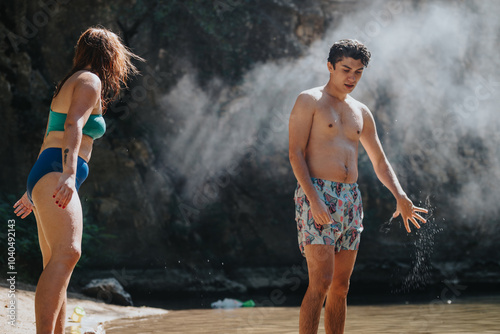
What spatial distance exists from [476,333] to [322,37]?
642cm

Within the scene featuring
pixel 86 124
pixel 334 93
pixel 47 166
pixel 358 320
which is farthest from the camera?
pixel 358 320

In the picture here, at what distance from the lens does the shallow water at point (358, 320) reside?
4.78 metres

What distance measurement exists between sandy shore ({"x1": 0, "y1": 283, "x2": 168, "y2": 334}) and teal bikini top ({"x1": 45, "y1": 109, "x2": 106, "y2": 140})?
1.70m

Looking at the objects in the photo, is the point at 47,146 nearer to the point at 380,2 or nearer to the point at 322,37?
the point at 322,37

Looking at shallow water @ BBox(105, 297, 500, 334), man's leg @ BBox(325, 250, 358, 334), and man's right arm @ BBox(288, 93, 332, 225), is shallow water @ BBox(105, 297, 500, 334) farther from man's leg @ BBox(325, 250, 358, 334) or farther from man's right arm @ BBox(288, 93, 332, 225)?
man's right arm @ BBox(288, 93, 332, 225)

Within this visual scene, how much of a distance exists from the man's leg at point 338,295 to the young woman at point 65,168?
4.71 ft

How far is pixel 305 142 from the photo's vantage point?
343cm

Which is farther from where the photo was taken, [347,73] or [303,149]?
[347,73]

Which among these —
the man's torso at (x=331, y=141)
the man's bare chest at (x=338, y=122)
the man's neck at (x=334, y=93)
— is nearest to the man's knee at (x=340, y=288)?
the man's torso at (x=331, y=141)

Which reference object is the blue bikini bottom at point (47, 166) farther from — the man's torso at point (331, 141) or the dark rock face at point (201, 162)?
the dark rock face at point (201, 162)

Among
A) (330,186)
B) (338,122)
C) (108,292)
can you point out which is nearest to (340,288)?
(330,186)

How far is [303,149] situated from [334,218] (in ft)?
1.38

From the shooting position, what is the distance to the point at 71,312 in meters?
5.55

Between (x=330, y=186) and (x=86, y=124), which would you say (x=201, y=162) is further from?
(x=86, y=124)
